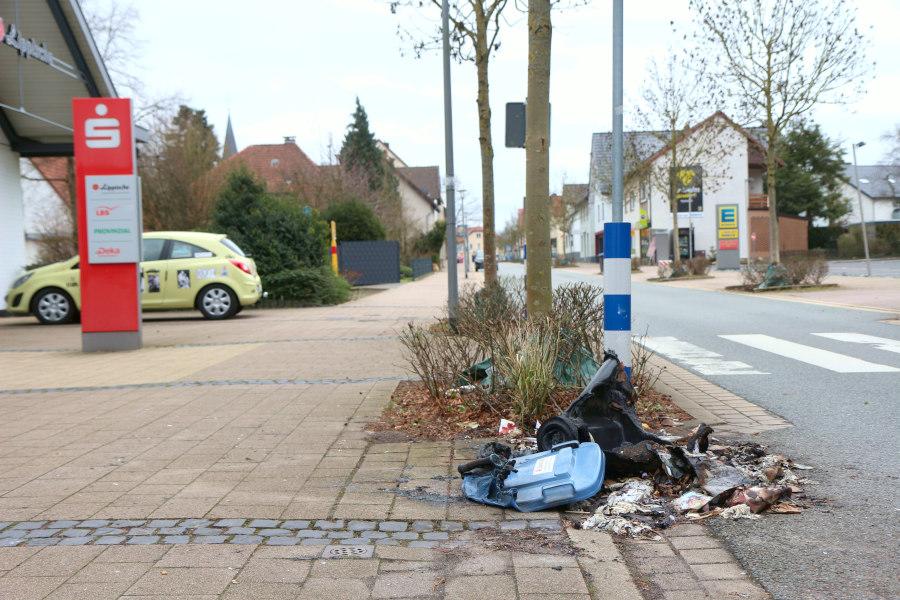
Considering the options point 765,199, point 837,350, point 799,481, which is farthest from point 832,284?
point 765,199

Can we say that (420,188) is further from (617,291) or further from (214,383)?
(617,291)

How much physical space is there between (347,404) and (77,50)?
1277 centimetres

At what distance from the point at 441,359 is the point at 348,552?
3.14m

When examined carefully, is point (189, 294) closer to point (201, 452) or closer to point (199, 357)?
point (199, 357)

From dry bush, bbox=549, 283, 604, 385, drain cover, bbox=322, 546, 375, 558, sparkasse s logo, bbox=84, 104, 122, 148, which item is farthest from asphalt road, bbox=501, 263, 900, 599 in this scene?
sparkasse s logo, bbox=84, 104, 122, 148

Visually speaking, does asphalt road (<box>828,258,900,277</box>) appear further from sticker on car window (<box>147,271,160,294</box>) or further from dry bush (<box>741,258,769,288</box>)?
sticker on car window (<box>147,271,160,294</box>)

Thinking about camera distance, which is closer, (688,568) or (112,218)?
(688,568)

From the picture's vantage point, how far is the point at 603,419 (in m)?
4.68

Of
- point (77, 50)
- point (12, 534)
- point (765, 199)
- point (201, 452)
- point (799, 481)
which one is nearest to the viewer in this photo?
point (12, 534)

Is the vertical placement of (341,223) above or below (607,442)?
above

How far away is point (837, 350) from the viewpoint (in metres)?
10.1

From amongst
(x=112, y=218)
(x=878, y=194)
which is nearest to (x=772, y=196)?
(x=112, y=218)

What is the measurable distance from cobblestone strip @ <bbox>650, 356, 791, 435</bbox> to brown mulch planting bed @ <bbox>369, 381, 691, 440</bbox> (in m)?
0.22

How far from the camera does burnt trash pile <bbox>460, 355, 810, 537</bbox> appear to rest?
3.98 m
